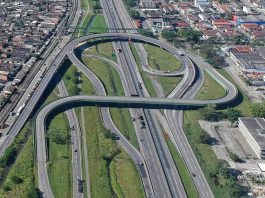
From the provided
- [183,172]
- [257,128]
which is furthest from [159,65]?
[183,172]

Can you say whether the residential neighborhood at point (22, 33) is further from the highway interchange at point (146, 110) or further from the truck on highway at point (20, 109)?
the highway interchange at point (146, 110)

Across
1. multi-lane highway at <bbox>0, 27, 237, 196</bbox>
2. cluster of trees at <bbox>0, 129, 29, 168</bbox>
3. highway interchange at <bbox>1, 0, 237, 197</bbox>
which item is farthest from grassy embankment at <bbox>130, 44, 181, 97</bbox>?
cluster of trees at <bbox>0, 129, 29, 168</bbox>

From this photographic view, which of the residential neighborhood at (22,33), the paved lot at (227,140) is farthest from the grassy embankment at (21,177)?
the paved lot at (227,140)

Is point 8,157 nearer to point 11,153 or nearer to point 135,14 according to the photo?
point 11,153

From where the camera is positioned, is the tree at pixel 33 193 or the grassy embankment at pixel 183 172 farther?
the grassy embankment at pixel 183 172

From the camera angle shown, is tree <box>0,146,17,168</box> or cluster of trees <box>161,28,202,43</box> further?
cluster of trees <box>161,28,202,43</box>

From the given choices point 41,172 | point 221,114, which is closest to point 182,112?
point 221,114

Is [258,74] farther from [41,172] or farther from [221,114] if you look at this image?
[41,172]

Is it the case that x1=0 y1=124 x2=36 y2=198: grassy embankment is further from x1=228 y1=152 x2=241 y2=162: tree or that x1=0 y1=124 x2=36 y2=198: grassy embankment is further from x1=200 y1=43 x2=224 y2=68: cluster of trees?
x1=200 y1=43 x2=224 y2=68: cluster of trees
